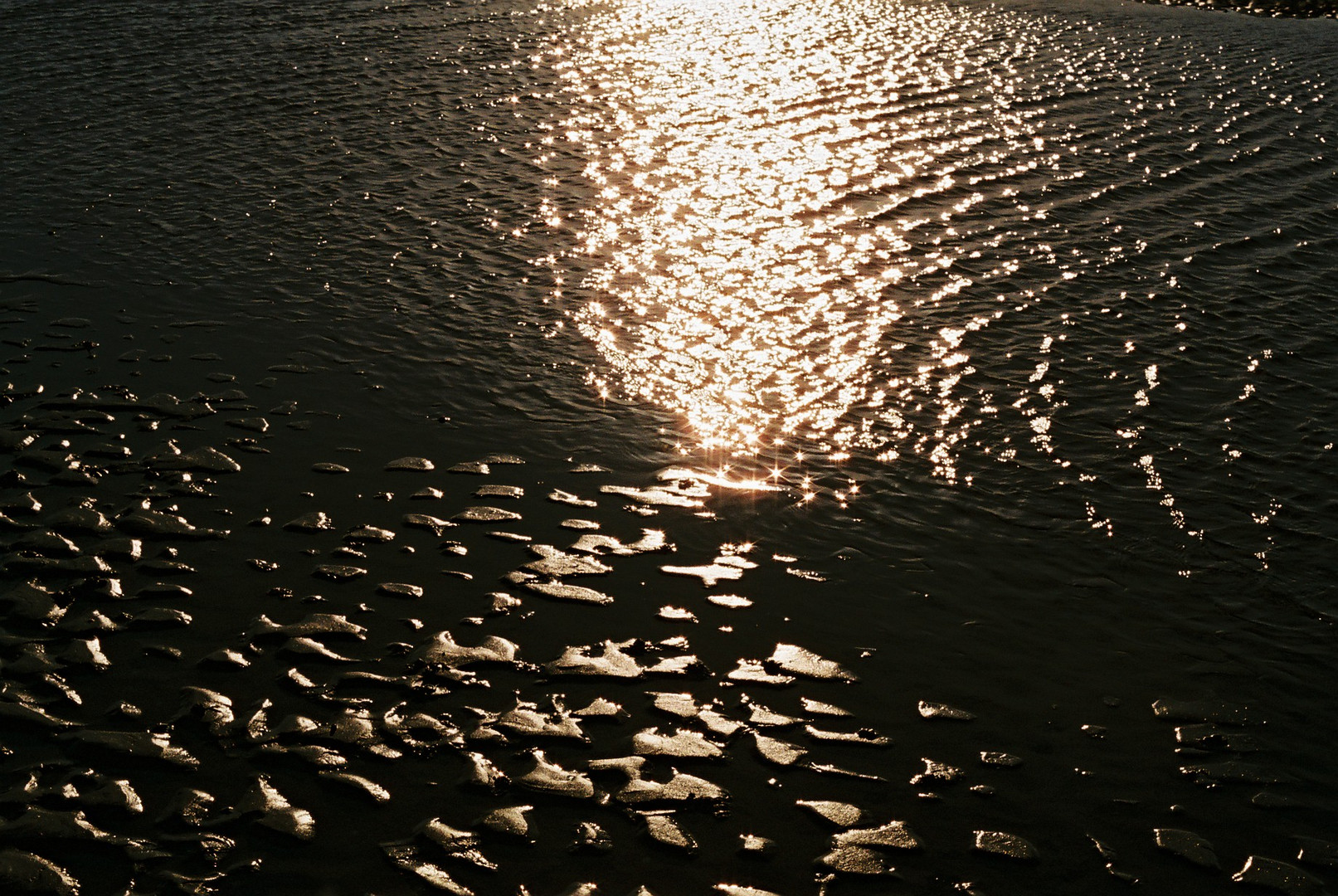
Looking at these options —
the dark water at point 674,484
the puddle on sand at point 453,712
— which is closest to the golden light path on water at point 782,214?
the dark water at point 674,484

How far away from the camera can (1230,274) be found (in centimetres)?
2614

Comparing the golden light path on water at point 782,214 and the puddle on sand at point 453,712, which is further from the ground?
the golden light path on water at point 782,214

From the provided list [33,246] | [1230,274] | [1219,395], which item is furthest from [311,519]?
[1230,274]

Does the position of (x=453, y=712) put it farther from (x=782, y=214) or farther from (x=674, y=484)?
(x=782, y=214)

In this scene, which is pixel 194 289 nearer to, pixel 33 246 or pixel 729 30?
pixel 33 246

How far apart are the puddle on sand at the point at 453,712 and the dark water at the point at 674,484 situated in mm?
65

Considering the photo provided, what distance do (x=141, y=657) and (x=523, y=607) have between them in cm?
508

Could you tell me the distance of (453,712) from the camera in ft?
44.8

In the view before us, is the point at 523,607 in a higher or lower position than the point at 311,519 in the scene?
lower

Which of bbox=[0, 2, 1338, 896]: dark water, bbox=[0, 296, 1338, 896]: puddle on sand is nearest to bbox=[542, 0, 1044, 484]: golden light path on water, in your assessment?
bbox=[0, 2, 1338, 896]: dark water

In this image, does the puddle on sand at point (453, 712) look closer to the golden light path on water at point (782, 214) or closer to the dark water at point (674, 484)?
the dark water at point (674, 484)

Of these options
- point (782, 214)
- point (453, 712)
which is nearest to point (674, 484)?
point (453, 712)

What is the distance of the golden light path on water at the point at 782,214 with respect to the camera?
21.0m

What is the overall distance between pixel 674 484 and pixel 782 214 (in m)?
13.4
